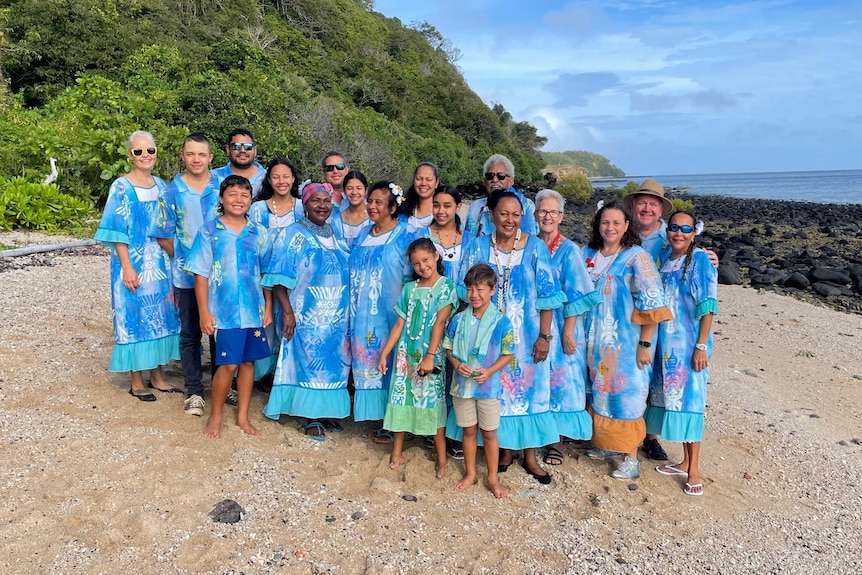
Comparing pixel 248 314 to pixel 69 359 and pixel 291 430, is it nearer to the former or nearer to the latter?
pixel 291 430

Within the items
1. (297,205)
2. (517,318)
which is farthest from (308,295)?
(517,318)

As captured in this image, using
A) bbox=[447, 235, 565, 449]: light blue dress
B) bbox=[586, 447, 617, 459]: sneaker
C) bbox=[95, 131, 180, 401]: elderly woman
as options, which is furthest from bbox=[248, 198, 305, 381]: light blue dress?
bbox=[586, 447, 617, 459]: sneaker

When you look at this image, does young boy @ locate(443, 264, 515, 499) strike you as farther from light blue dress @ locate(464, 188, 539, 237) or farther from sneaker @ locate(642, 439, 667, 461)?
sneaker @ locate(642, 439, 667, 461)

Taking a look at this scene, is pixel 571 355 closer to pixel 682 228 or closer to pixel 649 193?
pixel 682 228

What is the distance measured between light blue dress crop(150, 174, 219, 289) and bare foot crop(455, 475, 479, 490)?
8.21ft

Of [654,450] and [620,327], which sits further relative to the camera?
[654,450]

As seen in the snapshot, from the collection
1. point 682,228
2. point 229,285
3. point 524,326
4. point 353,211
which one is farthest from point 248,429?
point 682,228

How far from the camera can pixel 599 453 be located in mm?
4762

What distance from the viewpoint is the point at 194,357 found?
4.66 metres

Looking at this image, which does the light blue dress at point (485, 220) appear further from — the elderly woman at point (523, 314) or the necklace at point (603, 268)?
the necklace at point (603, 268)

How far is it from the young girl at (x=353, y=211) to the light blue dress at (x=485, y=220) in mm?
804

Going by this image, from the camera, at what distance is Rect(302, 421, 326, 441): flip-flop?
15.1 ft

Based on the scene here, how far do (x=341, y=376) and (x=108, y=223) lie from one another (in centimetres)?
204

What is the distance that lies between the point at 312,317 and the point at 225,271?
27.6 inches
